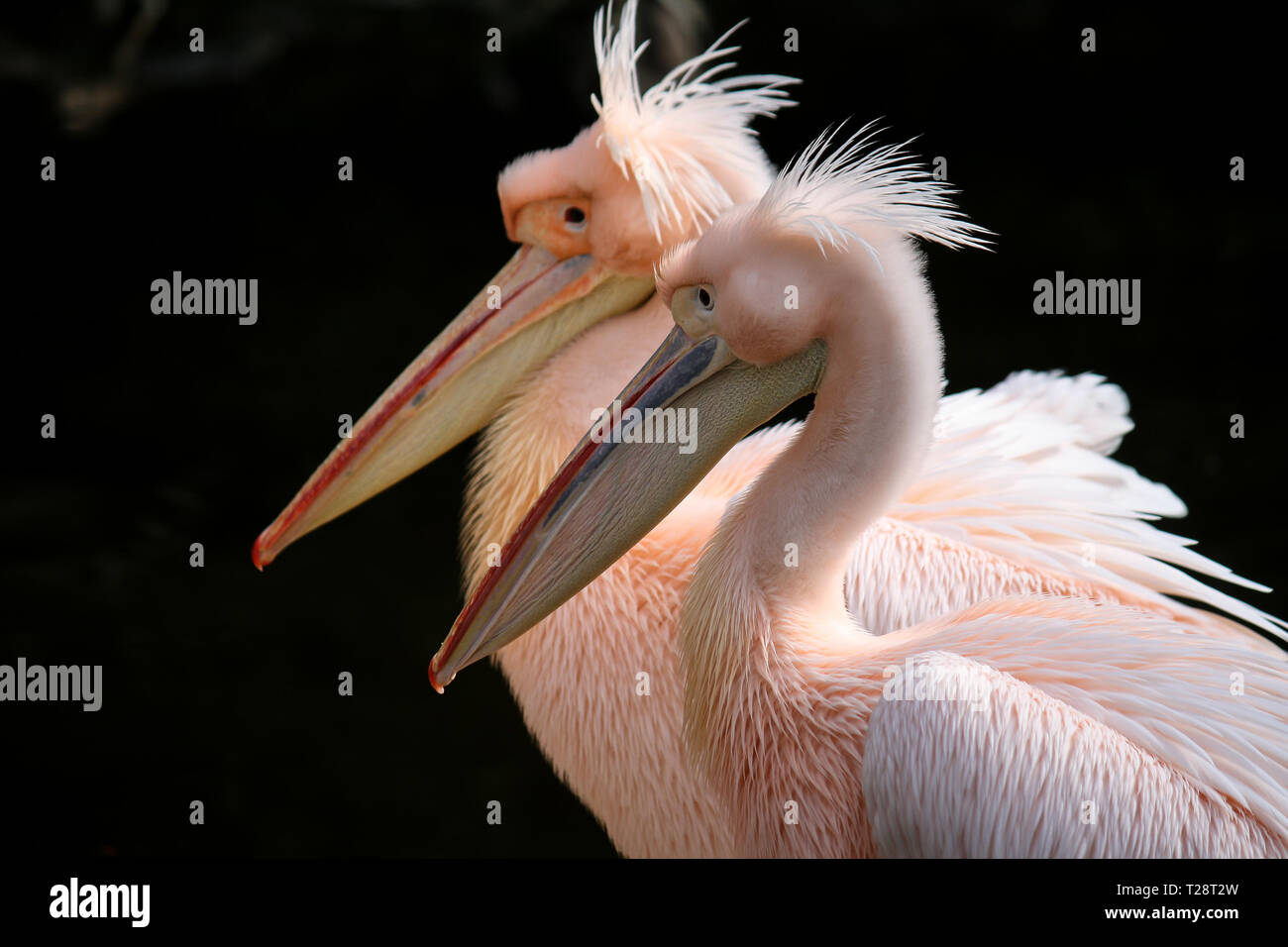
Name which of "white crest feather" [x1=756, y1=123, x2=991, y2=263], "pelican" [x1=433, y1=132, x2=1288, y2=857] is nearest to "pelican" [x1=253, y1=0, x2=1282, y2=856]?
"pelican" [x1=433, y1=132, x2=1288, y2=857]

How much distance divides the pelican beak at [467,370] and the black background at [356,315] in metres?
1.32

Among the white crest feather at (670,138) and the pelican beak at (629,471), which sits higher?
the white crest feather at (670,138)

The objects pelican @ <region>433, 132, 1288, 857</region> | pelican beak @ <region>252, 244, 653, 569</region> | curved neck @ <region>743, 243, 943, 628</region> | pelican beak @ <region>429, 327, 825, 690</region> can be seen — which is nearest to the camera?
pelican @ <region>433, 132, 1288, 857</region>

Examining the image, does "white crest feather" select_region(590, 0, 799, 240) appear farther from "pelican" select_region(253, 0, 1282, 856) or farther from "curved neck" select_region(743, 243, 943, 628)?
"curved neck" select_region(743, 243, 943, 628)

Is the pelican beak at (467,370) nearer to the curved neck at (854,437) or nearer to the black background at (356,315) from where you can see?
the curved neck at (854,437)

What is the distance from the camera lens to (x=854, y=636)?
7.71 feet

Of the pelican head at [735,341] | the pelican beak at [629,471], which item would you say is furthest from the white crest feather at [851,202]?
the pelican beak at [629,471]

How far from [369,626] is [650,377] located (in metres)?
2.78

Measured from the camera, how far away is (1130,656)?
7.14 ft

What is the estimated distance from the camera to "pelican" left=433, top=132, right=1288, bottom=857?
6.66ft

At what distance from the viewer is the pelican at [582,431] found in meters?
2.76

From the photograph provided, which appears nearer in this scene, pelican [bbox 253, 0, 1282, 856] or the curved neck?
the curved neck

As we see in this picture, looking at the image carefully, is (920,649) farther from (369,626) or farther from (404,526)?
(404,526)

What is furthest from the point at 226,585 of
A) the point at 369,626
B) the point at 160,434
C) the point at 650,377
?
the point at 650,377
